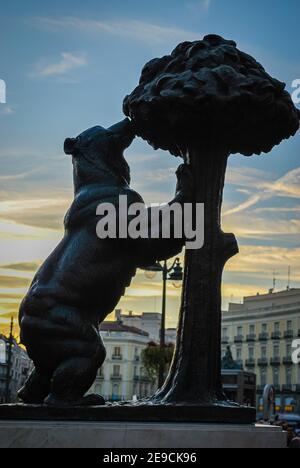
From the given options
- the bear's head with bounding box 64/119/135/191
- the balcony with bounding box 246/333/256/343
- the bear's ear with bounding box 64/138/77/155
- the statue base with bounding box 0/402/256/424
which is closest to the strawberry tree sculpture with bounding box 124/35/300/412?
the statue base with bounding box 0/402/256/424

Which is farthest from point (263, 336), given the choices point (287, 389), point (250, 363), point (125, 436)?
point (125, 436)

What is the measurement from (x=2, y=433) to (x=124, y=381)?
8689cm

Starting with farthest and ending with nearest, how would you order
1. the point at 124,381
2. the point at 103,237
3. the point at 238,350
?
the point at 124,381
the point at 238,350
the point at 103,237

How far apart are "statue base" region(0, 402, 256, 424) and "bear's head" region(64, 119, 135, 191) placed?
5.95ft

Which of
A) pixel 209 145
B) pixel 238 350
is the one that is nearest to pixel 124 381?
pixel 238 350

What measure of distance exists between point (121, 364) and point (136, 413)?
84.9 meters

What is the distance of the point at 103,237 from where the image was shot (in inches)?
202

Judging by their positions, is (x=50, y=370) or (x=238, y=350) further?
(x=238, y=350)

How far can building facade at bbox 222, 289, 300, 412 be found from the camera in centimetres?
Answer: 7131

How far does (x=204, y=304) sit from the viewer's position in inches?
208

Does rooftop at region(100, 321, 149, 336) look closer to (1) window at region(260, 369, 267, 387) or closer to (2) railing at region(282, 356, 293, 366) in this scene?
(1) window at region(260, 369, 267, 387)
